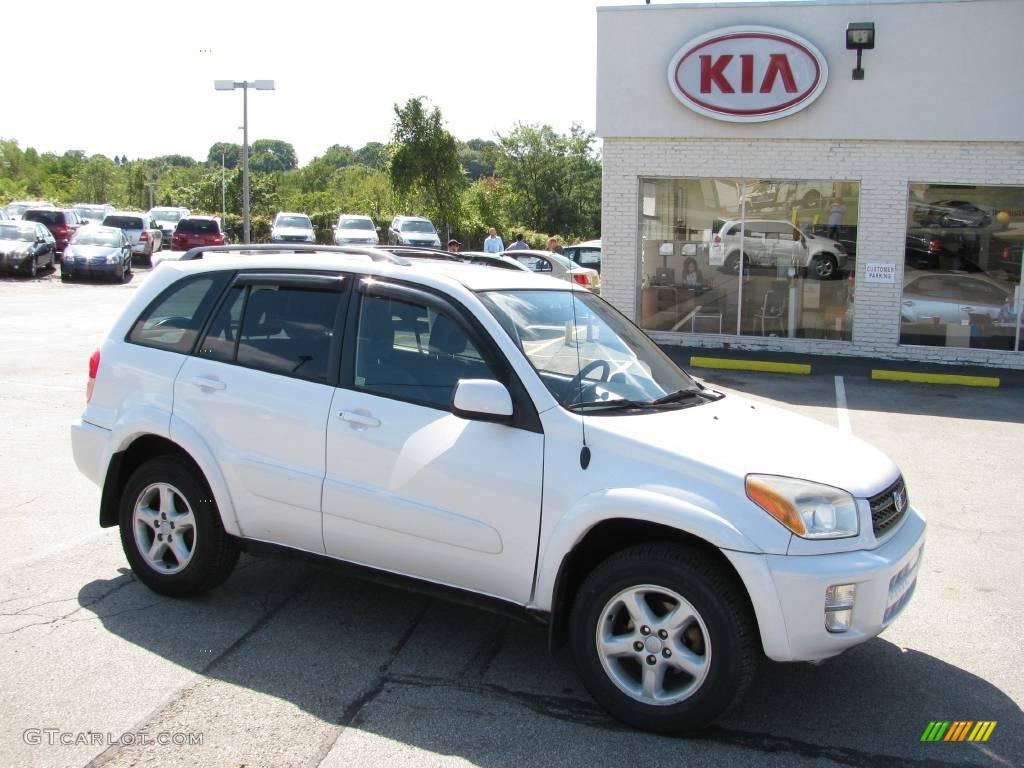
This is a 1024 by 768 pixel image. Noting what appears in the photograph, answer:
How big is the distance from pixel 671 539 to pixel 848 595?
0.70 m

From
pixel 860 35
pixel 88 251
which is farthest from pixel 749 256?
pixel 88 251

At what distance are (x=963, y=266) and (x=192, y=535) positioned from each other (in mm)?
13330

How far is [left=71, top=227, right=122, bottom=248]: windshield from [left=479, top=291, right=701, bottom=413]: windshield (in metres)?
26.6

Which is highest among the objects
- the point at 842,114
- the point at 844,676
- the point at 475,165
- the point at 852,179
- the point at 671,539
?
the point at 475,165

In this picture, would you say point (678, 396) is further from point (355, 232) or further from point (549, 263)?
point (355, 232)

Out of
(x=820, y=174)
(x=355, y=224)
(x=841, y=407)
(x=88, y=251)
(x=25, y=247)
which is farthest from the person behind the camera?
(x=355, y=224)

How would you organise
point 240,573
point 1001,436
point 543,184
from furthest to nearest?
point 543,184 < point 1001,436 < point 240,573

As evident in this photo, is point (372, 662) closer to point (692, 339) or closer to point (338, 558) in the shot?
point (338, 558)

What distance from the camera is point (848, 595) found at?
12.1ft

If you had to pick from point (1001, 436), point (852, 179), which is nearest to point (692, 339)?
point (852, 179)

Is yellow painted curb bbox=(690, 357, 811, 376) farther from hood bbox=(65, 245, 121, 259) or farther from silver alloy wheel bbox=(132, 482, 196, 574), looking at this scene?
hood bbox=(65, 245, 121, 259)

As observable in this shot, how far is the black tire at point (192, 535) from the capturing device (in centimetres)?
494

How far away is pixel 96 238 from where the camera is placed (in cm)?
2869

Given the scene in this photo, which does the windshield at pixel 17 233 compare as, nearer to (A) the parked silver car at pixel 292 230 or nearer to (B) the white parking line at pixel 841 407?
(A) the parked silver car at pixel 292 230
